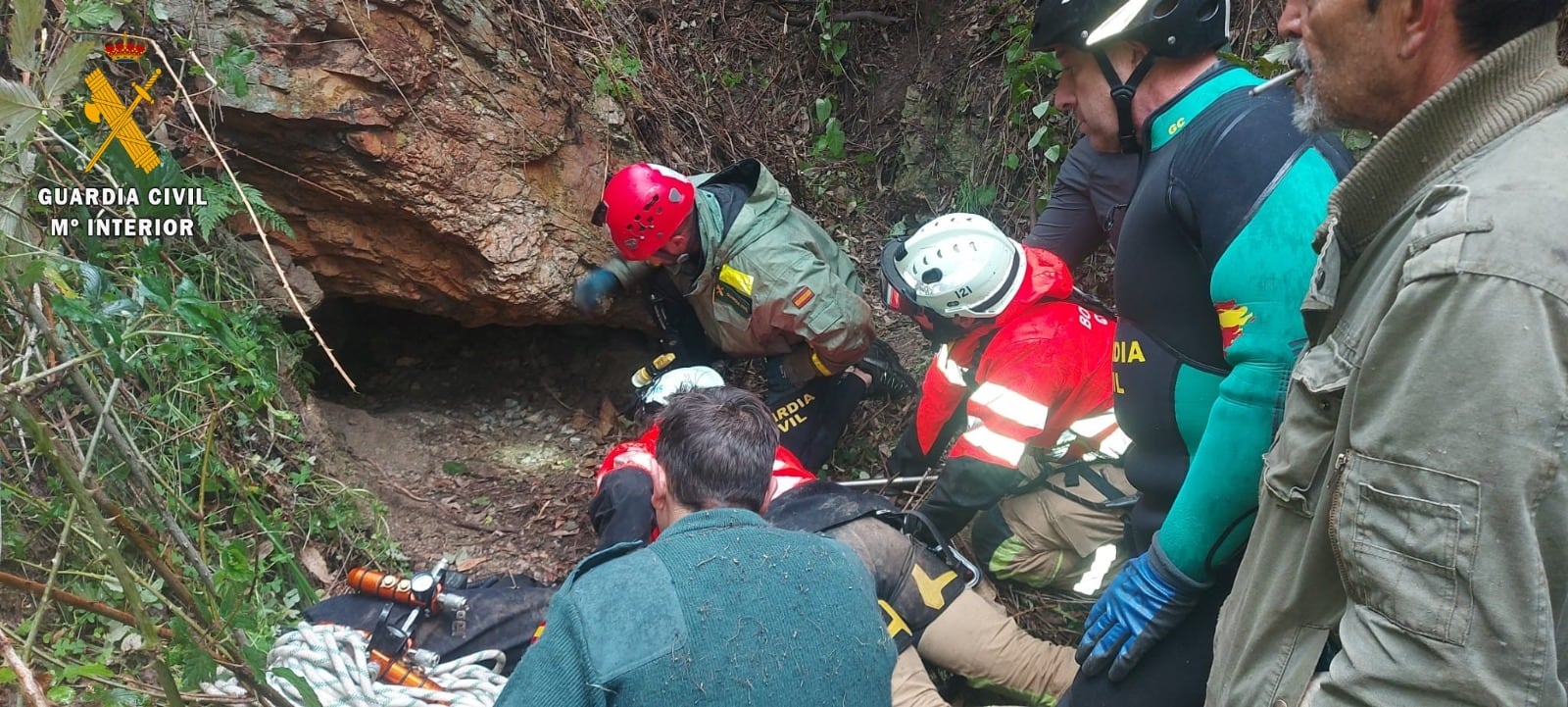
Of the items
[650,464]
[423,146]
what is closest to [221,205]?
[423,146]

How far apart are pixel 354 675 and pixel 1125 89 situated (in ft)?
9.03

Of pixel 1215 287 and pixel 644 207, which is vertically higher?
pixel 1215 287

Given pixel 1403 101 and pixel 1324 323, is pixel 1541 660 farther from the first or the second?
pixel 1403 101

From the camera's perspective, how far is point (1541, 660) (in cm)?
92

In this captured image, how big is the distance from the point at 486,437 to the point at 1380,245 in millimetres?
4312

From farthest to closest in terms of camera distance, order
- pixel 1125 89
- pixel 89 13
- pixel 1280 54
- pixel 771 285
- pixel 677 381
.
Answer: pixel 771 285 < pixel 677 381 < pixel 1280 54 < pixel 89 13 < pixel 1125 89

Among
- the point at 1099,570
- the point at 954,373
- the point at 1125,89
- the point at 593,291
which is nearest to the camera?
the point at 1125,89

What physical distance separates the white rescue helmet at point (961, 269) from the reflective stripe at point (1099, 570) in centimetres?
96

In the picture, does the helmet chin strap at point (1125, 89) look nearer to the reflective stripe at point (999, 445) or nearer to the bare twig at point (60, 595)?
the reflective stripe at point (999, 445)

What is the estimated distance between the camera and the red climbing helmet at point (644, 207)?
4066 mm

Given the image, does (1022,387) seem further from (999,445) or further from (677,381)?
(677,381)

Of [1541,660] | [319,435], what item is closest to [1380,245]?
[1541,660]

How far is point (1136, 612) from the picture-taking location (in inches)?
75.8

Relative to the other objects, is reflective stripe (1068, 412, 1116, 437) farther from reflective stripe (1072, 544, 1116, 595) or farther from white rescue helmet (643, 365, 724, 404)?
white rescue helmet (643, 365, 724, 404)
